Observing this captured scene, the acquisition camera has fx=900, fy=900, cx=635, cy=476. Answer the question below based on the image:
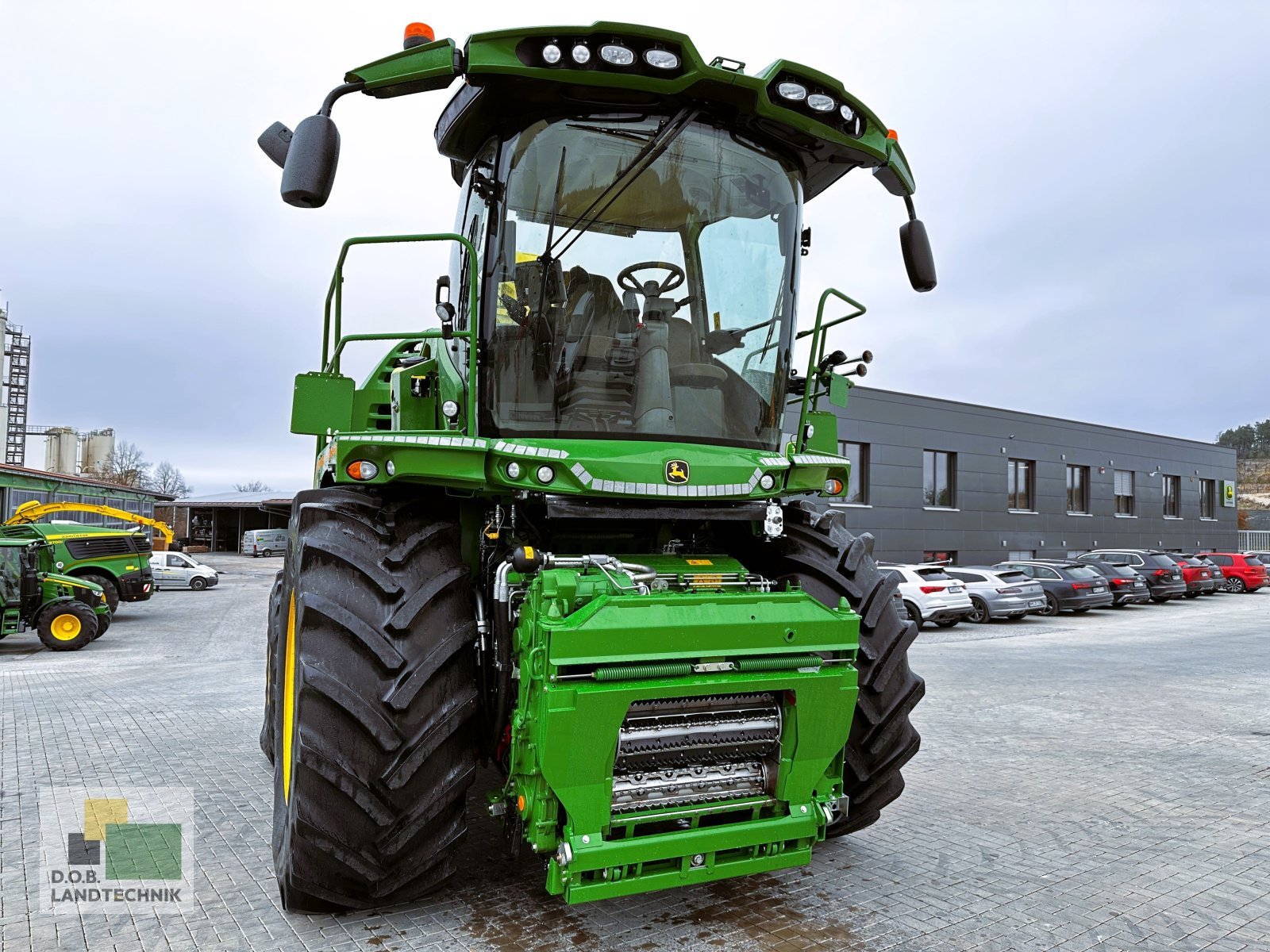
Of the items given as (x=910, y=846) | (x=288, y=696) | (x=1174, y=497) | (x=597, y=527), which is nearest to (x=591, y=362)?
(x=597, y=527)

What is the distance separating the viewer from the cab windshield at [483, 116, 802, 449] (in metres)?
3.92

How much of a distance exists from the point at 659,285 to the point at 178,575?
30.4m

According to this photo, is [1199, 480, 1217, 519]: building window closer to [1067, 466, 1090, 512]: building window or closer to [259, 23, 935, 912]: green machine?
[1067, 466, 1090, 512]: building window

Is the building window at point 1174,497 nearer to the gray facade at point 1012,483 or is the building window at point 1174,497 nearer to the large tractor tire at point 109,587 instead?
the gray facade at point 1012,483

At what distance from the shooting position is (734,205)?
13.7ft

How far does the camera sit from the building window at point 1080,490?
3719cm

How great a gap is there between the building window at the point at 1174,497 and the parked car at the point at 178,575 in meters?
42.0

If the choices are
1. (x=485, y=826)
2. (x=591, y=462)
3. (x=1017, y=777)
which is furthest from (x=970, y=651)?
(x=591, y=462)

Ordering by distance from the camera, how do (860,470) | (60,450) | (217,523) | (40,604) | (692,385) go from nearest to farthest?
(692,385)
(40,604)
(860,470)
(60,450)
(217,523)

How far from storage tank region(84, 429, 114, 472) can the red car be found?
66.3 metres

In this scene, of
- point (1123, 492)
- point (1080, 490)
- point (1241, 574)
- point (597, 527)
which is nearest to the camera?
point (597, 527)

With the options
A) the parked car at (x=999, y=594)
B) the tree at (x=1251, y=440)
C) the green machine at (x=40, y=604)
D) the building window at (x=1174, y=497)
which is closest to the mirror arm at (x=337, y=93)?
the green machine at (x=40, y=604)

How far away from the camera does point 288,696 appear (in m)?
4.29

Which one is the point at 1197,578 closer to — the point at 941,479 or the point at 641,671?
the point at 941,479
